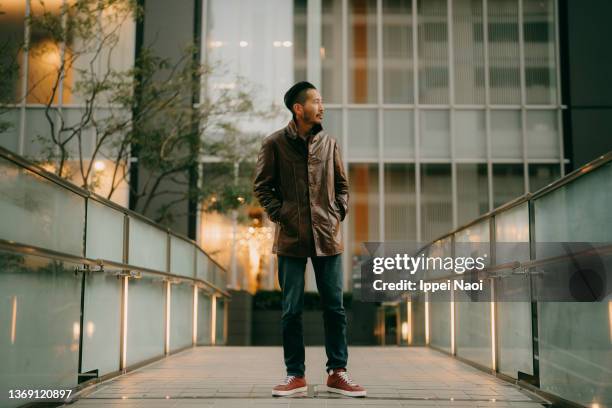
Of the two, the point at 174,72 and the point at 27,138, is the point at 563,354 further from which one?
the point at 27,138

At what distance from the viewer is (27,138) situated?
16.5 m

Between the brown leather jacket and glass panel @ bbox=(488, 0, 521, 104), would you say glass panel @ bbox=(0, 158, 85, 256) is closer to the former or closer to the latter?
the brown leather jacket

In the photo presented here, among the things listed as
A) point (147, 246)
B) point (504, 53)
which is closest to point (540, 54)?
point (504, 53)

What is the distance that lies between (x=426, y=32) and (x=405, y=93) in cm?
140

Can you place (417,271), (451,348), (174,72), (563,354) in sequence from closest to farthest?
(563,354) < (451,348) < (417,271) < (174,72)

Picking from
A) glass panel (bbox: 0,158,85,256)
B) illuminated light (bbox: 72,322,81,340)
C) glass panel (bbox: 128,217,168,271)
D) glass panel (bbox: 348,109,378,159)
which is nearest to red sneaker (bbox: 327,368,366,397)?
illuminated light (bbox: 72,322,81,340)

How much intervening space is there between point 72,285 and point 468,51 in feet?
45.1

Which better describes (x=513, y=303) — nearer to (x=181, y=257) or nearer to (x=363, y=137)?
(x=181, y=257)

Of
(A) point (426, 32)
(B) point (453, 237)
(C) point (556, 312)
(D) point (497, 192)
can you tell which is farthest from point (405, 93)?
(C) point (556, 312)

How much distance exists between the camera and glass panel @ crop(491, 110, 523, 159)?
56.5 ft

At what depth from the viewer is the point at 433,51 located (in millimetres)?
17500

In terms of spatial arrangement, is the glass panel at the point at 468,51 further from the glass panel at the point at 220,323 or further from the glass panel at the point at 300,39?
the glass panel at the point at 220,323

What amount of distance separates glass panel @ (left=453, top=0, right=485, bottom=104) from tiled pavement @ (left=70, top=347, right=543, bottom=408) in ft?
34.1

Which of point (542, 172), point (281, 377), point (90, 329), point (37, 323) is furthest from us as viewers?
point (542, 172)
